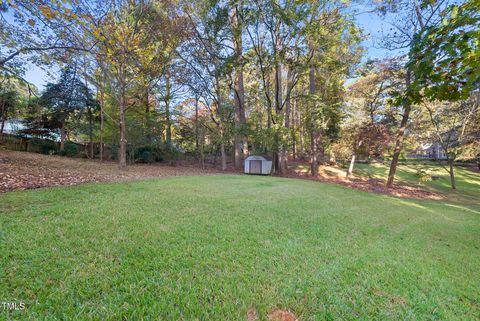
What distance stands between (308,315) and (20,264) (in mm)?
2450

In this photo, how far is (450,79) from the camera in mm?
2047

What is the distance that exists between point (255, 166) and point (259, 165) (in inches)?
11.2

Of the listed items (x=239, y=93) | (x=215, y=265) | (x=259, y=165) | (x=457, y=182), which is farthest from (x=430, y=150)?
(x=215, y=265)

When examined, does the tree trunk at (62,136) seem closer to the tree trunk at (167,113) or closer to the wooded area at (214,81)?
the wooded area at (214,81)

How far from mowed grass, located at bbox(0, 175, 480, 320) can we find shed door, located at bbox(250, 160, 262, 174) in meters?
9.65

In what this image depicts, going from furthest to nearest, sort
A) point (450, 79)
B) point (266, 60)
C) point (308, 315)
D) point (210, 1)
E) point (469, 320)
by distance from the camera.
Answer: point (266, 60) → point (210, 1) → point (450, 79) → point (469, 320) → point (308, 315)

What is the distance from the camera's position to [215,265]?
6.38 feet

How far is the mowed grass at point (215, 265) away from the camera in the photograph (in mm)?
1432

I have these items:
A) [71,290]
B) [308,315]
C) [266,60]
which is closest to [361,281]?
[308,315]

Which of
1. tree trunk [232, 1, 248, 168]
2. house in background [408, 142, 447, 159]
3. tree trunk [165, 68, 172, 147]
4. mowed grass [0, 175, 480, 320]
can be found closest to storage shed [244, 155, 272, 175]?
tree trunk [232, 1, 248, 168]

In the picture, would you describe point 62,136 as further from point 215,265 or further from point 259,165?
point 215,265

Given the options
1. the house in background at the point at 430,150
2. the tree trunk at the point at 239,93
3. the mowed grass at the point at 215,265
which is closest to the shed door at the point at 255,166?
the tree trunk at the point at 239,93

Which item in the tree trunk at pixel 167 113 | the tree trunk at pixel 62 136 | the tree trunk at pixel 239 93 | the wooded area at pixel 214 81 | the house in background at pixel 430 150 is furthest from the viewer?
the house in background at pixel 430 150

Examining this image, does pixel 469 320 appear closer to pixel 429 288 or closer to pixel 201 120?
pixel 429 288
